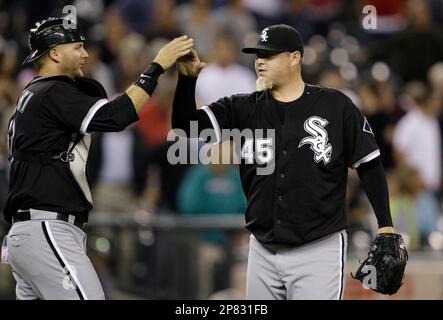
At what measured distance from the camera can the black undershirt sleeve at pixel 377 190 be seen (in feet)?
20.9

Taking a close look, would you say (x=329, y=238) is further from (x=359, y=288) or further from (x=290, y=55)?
(x=359, y=288)

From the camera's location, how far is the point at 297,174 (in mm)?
6316

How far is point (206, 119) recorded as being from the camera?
21.5ft

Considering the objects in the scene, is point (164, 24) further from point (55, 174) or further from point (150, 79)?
point (55, 174)

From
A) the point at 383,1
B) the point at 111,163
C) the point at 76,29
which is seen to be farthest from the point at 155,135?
the point at 76,29

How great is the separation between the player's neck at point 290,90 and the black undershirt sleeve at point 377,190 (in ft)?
1.88

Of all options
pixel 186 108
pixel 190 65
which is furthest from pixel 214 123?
pixel 190 65

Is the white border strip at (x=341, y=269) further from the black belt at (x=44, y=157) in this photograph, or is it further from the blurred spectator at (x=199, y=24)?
the blurred spectator at (x=199, y=24)

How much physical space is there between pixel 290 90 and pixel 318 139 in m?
0.38

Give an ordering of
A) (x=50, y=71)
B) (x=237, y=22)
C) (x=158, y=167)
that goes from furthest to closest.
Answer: (x=237, y=22), (x=158, y=167), (x=50, y=71)

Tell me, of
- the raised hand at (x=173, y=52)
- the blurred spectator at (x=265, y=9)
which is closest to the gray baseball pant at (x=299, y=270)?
the raised hand at (x=173, y=52)

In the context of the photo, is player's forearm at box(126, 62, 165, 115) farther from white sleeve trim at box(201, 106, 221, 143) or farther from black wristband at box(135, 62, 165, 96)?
white sleeve trim at box(201, 106, 221, 143)

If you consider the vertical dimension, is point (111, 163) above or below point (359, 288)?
above
